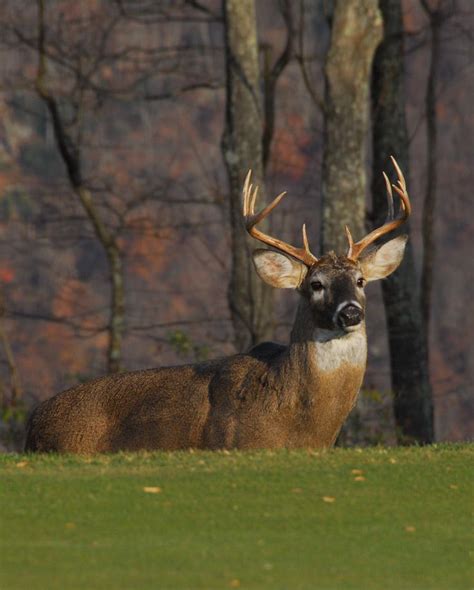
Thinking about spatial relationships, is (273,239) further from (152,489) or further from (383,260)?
(152,489)

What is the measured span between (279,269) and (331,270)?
0.59 meters

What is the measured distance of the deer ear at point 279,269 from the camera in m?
12.7

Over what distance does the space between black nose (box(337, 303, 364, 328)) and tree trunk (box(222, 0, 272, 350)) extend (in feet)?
29.1

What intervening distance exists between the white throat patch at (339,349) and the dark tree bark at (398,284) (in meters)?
8.44

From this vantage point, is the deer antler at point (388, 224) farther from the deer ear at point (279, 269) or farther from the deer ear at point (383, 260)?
the deer ear at point (279, 269)

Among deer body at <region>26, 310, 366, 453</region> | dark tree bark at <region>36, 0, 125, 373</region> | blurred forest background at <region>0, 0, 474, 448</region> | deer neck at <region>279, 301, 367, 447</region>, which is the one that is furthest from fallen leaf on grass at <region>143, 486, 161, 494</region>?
dark tree bark at <region>36, 0, 125, 373</region>

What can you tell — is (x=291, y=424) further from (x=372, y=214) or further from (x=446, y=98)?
(x=446, y=98)

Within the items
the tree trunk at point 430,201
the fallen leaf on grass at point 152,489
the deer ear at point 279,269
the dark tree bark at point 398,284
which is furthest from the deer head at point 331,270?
the tree trunk at point 430,201

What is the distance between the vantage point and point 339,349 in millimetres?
12164

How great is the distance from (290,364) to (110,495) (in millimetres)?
3028

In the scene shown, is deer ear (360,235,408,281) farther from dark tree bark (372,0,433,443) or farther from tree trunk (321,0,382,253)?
dark tree bark (372,0,433,443)

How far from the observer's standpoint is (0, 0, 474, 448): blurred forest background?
20312 millimetres

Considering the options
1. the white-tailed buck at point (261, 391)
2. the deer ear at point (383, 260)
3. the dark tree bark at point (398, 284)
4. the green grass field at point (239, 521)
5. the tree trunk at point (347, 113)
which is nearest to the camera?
the green grass field at point (239, 521)

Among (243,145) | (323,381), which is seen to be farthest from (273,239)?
(243,145)
